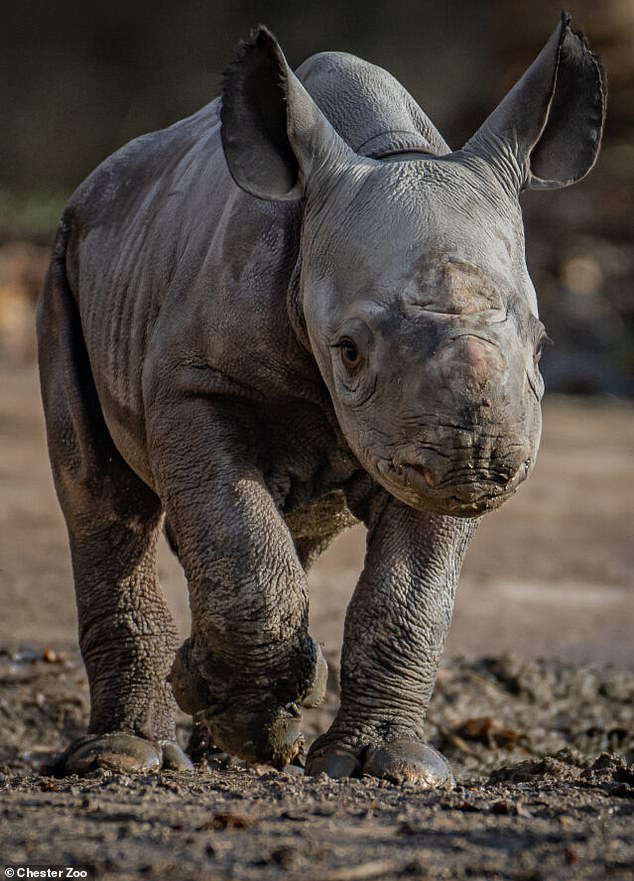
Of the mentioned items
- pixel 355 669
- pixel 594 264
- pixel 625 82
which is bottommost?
pixel 355 669

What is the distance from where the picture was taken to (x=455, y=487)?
14.3 feet

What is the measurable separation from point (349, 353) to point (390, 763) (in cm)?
128

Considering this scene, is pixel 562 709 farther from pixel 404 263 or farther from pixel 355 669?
pixel 404 263

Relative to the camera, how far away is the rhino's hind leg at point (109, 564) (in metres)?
6.31

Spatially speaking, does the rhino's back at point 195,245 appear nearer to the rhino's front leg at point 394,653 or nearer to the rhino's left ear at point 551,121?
the rhino's left ear at point 551,121

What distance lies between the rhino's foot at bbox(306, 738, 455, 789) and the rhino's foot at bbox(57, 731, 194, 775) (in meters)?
0.84

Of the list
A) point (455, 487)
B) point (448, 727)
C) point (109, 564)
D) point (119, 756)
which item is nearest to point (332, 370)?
point (455, 487)

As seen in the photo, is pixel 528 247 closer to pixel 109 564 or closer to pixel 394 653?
pixel 109 564

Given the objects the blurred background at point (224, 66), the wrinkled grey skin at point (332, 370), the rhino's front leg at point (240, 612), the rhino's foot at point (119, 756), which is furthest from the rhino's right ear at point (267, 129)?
the blurred background at point (224, 66)

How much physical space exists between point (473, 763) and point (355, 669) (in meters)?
1.90

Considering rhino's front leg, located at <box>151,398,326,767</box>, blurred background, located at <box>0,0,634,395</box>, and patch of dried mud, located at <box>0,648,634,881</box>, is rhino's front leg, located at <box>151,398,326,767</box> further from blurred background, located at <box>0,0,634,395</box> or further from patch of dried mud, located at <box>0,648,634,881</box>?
blurred background, located at <box>0,0,634,395</box>

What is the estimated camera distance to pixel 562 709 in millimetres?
7629

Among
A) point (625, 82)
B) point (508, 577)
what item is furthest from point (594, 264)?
point (508, 577)

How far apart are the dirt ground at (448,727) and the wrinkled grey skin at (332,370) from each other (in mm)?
377
